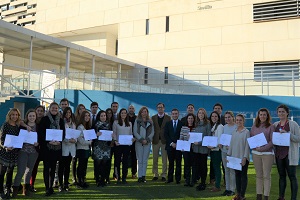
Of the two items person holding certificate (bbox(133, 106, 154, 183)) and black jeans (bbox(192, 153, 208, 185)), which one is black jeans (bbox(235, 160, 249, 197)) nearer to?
black jeans (bbox(192, 153, 208, 185))

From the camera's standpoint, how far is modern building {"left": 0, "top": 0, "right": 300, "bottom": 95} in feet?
53.1

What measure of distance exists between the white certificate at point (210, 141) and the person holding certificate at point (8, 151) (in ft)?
12.8

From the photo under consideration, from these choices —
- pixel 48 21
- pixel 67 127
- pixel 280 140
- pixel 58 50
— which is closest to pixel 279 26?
pixel 58 50

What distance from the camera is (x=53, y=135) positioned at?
5.89 metres

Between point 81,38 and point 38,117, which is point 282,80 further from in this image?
point 81,38

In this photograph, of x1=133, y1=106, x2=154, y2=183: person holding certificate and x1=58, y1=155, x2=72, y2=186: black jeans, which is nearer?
x1=58, y1=155, x2=72, y2=186: black jeans

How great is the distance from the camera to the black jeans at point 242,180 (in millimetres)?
5625

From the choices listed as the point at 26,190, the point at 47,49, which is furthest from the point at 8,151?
the point at 47,49

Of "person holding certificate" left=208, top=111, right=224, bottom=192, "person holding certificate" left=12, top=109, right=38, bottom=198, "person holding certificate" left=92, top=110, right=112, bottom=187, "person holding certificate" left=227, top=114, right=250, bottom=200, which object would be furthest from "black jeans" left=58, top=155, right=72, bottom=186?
"person holding certificate" left=227, top=114, right=250, bottom=200

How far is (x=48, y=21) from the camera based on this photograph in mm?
27031

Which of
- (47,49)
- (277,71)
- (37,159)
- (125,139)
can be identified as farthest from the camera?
(47,49)

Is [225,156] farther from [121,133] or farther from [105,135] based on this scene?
[105,135]

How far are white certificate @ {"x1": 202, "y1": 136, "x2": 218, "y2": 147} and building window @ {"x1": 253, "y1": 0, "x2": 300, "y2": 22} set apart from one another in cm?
1472

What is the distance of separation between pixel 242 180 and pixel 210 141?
3.66 feet
